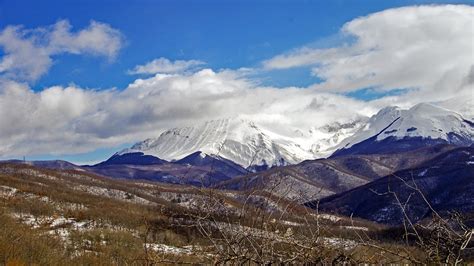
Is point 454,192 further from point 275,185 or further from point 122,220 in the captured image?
point 275,185

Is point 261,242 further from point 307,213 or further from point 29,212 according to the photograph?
point 29,212

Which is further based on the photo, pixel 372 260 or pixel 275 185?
pixel 275 185

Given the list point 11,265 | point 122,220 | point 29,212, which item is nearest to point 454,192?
point 122,220

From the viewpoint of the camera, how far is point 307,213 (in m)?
5.36

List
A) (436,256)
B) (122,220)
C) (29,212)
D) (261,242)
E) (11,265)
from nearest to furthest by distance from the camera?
(436,256) < (261,242) < (11,265) < (29,212) < (122,220)

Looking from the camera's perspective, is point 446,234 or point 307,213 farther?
A: point 307,213

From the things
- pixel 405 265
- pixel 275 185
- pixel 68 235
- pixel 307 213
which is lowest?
pixel 68 235

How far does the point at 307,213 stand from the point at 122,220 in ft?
201

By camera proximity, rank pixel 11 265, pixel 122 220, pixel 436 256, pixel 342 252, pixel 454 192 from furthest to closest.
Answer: pixel 454 192
pixel 122 220
pixel 11 265
pixel 342 252
pixel 436 256

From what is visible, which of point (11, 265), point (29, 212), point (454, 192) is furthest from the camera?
point (454, 192)

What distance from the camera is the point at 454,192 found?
168 meters

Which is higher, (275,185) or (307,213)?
(275,185)

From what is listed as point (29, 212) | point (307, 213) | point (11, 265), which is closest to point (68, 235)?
point (29, 212)

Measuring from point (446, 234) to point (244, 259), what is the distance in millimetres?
1573
